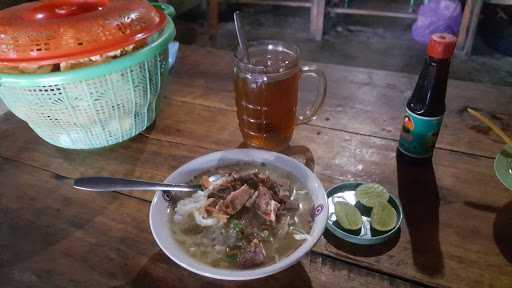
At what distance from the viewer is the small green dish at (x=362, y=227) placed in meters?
0.56

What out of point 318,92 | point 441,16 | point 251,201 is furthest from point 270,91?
point 441,16

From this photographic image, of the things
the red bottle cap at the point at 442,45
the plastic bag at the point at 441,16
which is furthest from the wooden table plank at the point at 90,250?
the plastic bag at the point at 441,16

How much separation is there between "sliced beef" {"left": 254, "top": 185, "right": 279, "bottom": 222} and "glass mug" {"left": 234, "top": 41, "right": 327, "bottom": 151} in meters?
0.21

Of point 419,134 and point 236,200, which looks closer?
point 236,200

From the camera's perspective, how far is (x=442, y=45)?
59 centimetres

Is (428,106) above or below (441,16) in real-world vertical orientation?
above

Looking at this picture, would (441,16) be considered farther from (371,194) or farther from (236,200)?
(236,200)

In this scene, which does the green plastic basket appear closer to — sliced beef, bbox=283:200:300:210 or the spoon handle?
the spoon handle

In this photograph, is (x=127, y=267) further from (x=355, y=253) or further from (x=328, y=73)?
(x=328, y=73)

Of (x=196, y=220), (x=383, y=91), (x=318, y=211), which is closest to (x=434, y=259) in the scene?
(x=318, y=211)

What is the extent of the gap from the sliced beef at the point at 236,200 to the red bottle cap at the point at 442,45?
38cm

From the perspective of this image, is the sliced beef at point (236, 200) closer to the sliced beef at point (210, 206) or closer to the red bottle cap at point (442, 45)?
the sliced beef at point (210, 206)

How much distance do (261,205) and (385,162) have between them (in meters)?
0.30

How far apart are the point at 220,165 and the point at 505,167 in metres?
0.49
